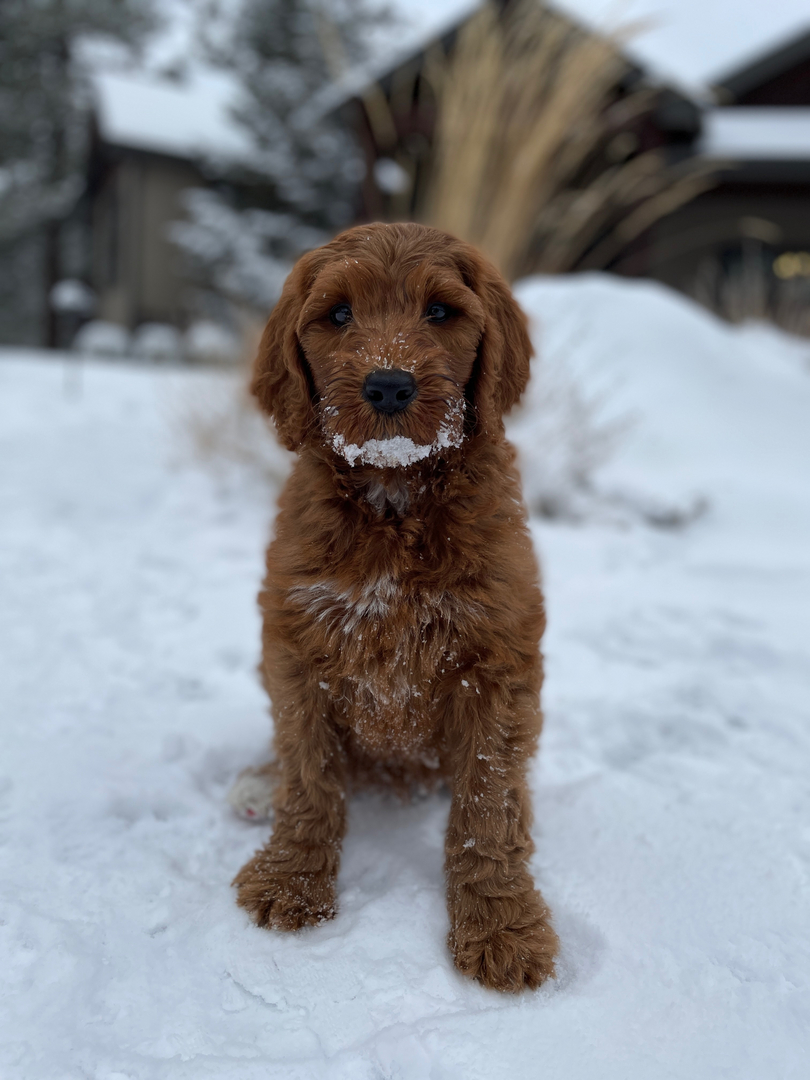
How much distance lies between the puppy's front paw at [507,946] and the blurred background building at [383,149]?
440cm

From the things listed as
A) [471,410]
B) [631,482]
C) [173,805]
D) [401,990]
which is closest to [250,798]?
[173,805]

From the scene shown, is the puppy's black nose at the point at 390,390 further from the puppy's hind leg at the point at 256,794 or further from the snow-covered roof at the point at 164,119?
the snow-covered roof at the point at 164,119

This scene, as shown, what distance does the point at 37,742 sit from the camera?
2.30 meters

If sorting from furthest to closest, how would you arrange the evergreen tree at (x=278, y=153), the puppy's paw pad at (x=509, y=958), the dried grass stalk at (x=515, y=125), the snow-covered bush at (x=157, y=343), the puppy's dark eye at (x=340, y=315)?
the evergreen tree at (x=278, y=153) → the snow-covered bush at (x=157, y=343) → the dried grass stalk at (x=515, y=125) → the puppy's dark eye at (x=340, y=315) → the puppy's paw pad at (x=509, y=958)

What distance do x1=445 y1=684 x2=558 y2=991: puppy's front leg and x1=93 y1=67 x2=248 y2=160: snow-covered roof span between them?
655 inches

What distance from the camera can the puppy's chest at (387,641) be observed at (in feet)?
5.29

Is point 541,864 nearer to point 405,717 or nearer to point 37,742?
point 405,717

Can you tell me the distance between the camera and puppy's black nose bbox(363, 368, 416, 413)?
1472mm

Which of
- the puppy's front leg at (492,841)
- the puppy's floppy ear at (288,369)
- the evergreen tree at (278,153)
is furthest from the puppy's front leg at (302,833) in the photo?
the evergreen tree at (278,153)

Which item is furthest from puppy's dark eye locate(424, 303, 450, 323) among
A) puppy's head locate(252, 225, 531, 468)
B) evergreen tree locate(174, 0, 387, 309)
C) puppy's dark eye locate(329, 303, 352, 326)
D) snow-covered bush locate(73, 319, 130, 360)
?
snow-covered bush locate(73, 319, 130, 360)

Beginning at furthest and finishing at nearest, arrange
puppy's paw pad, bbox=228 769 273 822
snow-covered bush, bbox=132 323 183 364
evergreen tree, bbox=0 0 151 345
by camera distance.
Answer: evergreen tree, bbox=0 0 151 345, snow-covered bush, bbox=132 323 183 364, puppy's paw pad, bbox=228 769 273 822

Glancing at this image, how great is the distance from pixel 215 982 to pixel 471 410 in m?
1.30

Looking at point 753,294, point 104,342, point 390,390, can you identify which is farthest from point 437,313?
point 104,342

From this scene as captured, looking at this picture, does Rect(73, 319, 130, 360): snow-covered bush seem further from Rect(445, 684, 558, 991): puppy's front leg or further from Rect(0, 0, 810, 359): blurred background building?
Rect(445, 684, 558, 991): puppy's front leg
